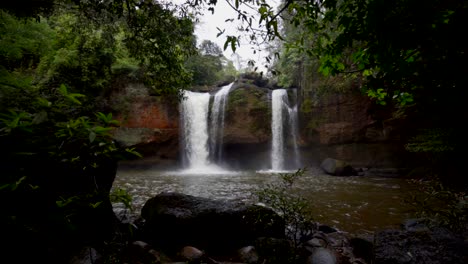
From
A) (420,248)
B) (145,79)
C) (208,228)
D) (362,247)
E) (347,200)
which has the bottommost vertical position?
(347,200)

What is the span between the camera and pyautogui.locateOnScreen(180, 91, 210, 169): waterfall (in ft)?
63.1

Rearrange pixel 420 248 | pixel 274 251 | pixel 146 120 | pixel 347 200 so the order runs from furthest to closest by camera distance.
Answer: pixel 146 120 → pixel 347 200 → pixel 274 251 → pixel 420 248

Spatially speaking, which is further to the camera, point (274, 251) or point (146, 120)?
point (146, 120)

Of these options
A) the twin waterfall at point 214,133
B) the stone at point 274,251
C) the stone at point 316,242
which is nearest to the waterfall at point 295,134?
the twin waterfall at point 214,133

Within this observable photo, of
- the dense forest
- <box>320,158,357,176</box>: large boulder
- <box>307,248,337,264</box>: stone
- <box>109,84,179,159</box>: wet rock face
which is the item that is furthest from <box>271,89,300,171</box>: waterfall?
<box>307,248,337,264</box>: stone

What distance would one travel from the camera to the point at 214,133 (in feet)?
64.8

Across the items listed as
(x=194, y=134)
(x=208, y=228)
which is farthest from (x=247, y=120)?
(x=208, y=228)

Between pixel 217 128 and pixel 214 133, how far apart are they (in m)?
0.45

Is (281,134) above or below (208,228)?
above

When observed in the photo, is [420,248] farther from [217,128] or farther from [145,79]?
[217,128]

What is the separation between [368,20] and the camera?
207cm

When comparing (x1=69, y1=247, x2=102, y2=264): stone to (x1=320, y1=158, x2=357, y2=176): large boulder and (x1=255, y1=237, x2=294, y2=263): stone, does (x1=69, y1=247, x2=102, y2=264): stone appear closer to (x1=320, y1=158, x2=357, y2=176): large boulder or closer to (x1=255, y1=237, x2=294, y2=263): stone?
(x1=255, y1=237, x2=294, y2=263): stone

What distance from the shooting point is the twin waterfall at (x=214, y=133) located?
63.3 feet

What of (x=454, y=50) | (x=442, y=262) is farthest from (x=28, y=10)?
(x=442, y=262)
